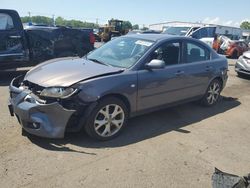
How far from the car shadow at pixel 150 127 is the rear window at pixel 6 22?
15.8 ft

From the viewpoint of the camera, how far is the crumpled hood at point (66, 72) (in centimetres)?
417

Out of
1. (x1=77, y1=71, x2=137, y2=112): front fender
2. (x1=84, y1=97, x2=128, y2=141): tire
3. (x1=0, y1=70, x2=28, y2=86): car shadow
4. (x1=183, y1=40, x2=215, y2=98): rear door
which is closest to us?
(x1=77, y1=71, x2=137, y2=112): front fender

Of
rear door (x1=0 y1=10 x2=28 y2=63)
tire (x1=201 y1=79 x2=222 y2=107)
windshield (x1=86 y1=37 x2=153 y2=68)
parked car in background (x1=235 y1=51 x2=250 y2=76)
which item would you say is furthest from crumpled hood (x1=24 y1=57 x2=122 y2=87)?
parked car in background (x1=235 y1=51 x2=250 y2=76)

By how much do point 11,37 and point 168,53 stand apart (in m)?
4.90

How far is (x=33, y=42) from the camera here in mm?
8859

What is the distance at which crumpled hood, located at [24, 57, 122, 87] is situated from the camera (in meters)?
4.17

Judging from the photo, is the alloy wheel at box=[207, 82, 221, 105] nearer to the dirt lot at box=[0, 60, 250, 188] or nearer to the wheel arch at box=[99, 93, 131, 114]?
the dirt lot at box=[0, 60, 250, 188]

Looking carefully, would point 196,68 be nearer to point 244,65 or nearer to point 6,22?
point 6,22

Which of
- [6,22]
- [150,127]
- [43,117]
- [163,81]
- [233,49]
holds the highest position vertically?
[6,22]

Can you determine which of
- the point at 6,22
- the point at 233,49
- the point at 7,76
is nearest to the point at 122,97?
the point at 6,22

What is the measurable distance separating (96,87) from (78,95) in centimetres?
29

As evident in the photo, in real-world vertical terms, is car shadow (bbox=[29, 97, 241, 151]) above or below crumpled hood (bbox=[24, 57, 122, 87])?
below

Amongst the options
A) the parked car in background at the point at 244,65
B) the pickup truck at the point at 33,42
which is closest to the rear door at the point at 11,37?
the pickup truck at the point at 33,42

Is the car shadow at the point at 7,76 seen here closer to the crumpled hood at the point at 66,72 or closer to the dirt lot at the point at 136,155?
the dirt lot at the point at 136,155
